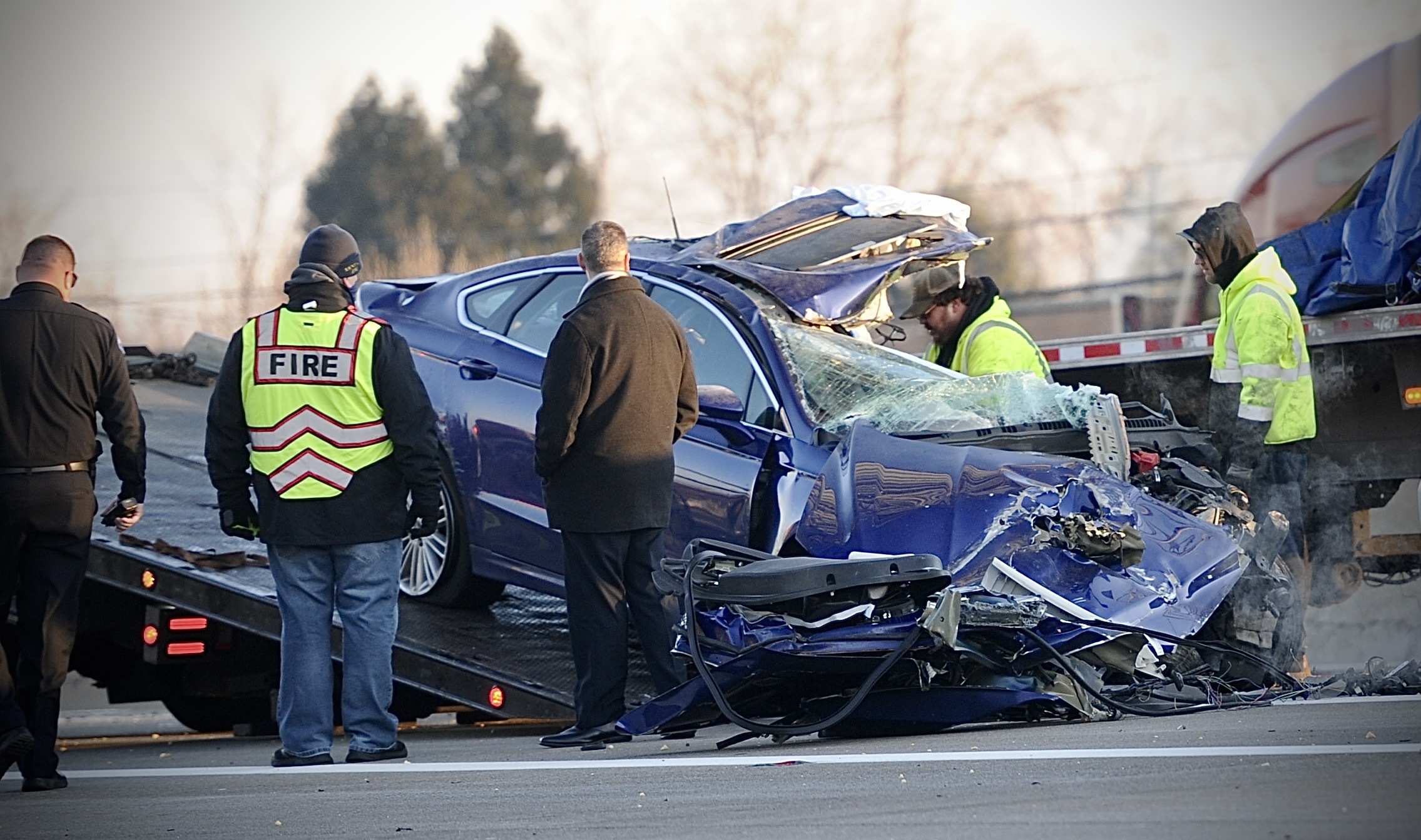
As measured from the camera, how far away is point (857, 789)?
14.0 ft

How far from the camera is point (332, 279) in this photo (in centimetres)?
595

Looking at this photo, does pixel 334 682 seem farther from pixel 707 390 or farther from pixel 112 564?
pixel 707 390

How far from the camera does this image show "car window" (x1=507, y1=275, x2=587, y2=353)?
23.5ft

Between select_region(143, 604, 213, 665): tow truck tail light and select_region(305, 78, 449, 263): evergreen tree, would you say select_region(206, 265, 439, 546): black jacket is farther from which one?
select_region(305, 78, 449, 263): evergreen tree

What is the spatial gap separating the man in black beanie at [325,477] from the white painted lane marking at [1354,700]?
10.2 ft

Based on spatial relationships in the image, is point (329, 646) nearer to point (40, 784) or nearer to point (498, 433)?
point (40, 784)

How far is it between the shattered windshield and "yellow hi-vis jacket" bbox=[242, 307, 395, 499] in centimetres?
166

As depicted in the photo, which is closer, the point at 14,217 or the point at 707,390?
the point at 707,390

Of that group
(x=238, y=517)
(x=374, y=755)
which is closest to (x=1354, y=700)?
(x=374, y=755)

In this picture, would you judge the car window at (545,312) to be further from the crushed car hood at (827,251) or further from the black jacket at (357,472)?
the black jacket at (357,472)

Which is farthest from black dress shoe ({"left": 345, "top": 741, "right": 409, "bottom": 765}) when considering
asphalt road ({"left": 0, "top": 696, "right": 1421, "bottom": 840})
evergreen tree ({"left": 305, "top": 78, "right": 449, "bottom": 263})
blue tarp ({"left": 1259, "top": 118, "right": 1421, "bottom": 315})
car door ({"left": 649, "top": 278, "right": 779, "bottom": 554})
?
evergreen tree ({"left": 305, "top": 78, "right": 449, "bottom": 263})

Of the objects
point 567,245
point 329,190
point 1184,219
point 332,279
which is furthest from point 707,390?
point 329,190

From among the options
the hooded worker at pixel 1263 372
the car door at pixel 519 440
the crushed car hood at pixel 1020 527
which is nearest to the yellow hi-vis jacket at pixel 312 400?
the car door at pixel 519 440

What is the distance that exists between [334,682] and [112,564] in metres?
1.17
